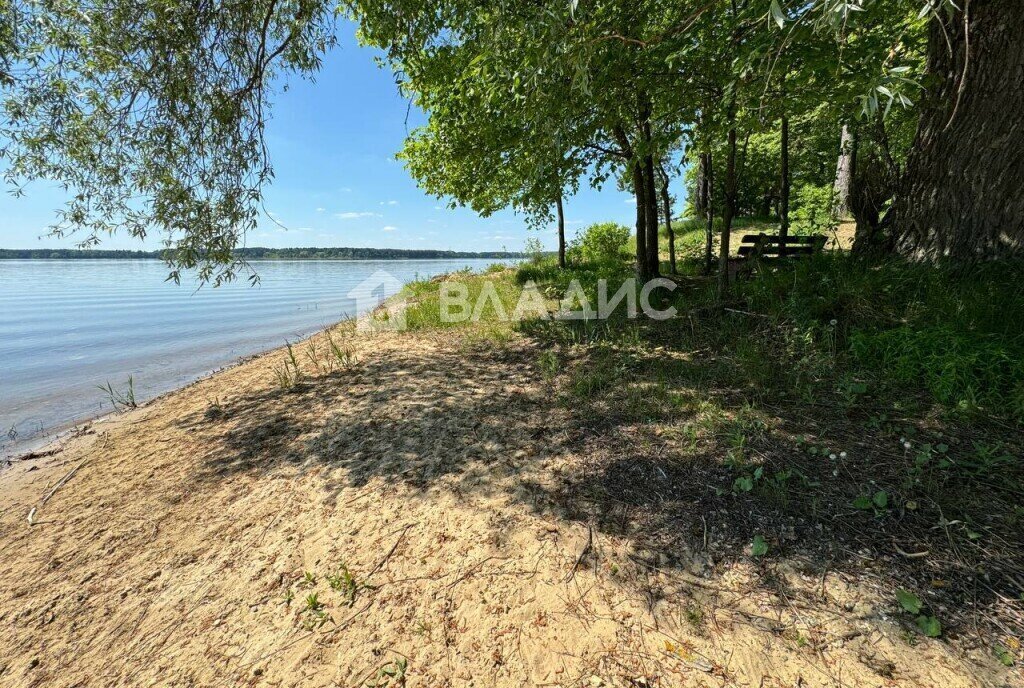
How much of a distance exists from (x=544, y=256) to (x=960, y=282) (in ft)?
53.5

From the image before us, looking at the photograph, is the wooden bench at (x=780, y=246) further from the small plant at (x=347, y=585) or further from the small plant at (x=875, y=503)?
the small plant at (x=347, y=585)

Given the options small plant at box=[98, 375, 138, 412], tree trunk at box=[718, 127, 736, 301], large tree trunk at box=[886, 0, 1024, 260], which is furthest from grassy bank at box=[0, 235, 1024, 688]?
small plant at box=[98, 375, 138, 412]

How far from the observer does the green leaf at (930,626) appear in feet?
6.03

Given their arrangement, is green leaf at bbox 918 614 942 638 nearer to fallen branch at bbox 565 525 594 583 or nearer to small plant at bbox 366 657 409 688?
Answer: fallen branch at bbox 565 525 594 583

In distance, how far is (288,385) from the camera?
19.1ft

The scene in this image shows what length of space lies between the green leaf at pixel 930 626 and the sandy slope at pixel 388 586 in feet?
0.18

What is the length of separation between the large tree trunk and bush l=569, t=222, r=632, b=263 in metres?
11.3

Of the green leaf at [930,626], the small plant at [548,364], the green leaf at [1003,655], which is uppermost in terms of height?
the small plant at [548,364]

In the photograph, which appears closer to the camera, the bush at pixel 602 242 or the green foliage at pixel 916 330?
the green foliage at pixel 916 330

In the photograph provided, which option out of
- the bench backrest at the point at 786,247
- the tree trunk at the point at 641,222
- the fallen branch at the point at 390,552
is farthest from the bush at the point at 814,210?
the fallen branch at the point at 390,552

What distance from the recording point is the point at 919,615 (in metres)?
1.92

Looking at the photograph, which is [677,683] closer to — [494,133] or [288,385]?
[288,385]

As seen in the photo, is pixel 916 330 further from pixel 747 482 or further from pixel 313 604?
pixel 313 604

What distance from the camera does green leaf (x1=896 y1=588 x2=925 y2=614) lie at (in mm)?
1922
